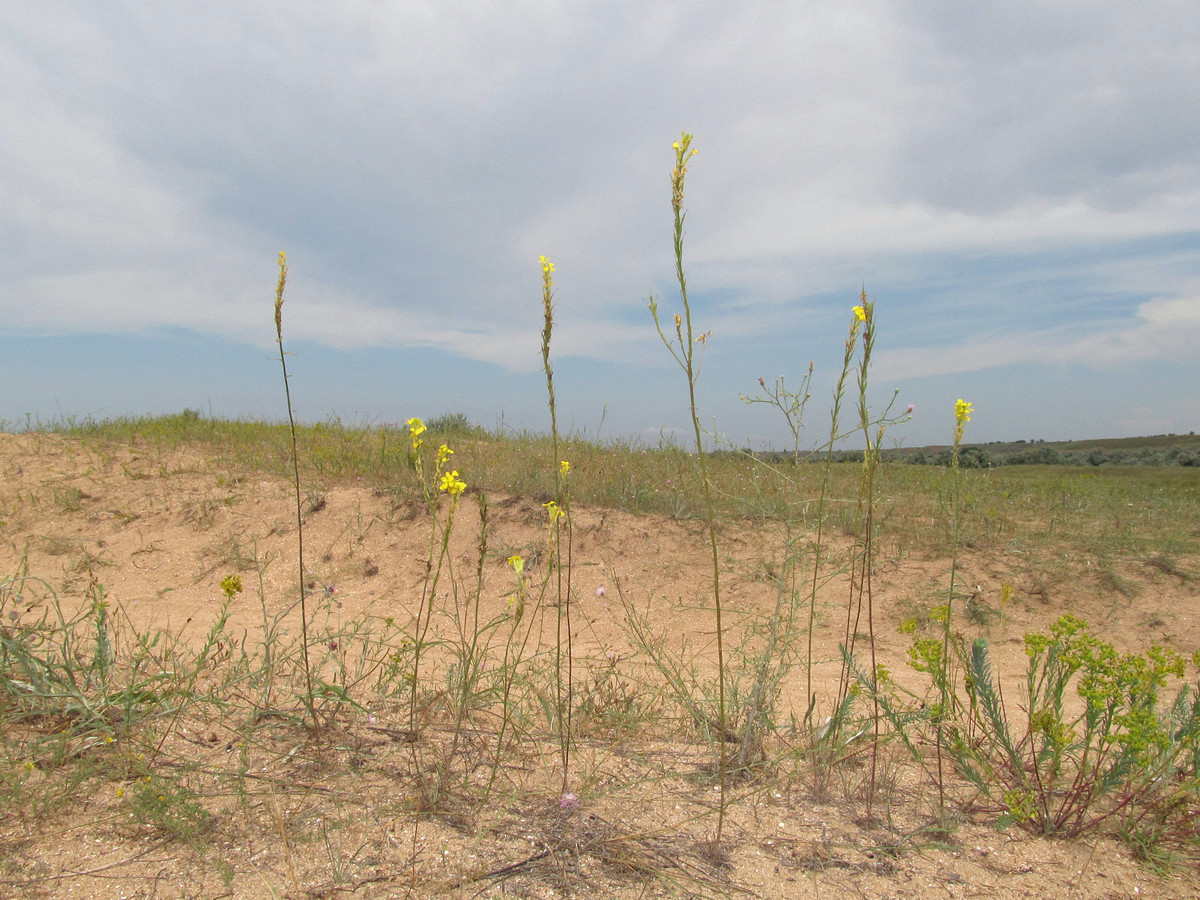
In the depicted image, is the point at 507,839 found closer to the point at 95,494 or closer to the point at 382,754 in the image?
the point at 382,754

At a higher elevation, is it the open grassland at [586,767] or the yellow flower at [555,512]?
the yellow flower at [555,512]

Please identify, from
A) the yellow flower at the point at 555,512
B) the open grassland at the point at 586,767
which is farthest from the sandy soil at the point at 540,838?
the yellow flower at the point at 555,512

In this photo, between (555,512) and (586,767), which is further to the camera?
(586,767)

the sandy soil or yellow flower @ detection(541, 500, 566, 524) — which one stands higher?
yellow flower @ detection(541, 500, 566, 524)

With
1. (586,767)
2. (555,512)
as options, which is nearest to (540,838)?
(586,767)

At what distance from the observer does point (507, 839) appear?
174 cm

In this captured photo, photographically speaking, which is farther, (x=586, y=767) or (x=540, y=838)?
(x=586, y=767)

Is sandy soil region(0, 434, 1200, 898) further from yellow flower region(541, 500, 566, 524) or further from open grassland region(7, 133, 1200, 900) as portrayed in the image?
yellow flower region(541, 500, 566, 524)

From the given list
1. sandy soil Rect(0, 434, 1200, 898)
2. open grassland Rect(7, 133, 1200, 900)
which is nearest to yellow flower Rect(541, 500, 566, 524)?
open grassland Rect(7, 133, 1200, 900)

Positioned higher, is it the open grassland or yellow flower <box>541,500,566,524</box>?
yellow flower <box>541,500,566,524</box>

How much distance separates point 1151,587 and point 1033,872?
17.0ft

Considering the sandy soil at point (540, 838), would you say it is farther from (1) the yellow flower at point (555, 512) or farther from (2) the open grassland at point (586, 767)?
(1) the yellow flower at point (555, 512)

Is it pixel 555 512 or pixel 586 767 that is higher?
pixel 555 512

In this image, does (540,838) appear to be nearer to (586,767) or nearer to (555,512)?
(586,767)
